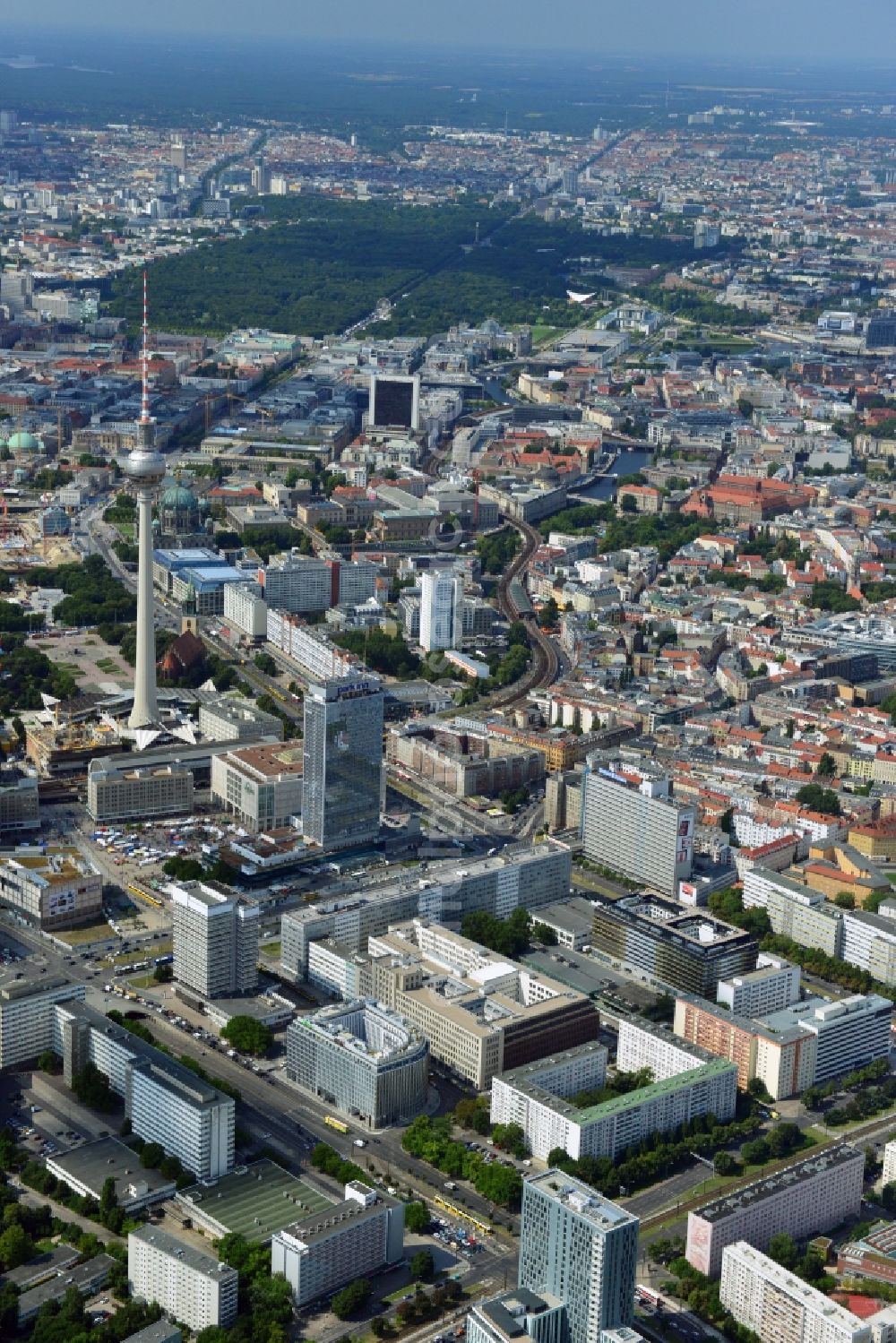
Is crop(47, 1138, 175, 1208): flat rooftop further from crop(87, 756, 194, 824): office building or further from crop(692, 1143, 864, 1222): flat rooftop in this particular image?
crop(87, 756, 194, 824): office building

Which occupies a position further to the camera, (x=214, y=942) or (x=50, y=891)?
(x=50, y=891)

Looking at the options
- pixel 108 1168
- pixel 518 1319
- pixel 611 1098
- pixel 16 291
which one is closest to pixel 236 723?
pixel 611 1098

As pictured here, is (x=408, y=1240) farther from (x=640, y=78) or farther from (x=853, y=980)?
(x=640, y=78)

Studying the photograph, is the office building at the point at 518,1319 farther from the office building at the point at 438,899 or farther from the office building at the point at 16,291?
the office building at the point at 16,291

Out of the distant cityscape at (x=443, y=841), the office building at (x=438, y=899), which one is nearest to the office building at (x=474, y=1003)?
the distant cityscape at (x=443, y=841)

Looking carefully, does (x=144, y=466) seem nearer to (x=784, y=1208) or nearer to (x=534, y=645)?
(x=534, y=645)

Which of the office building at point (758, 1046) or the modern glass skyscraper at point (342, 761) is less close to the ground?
the modern glass skyscraper at point (342, 761)

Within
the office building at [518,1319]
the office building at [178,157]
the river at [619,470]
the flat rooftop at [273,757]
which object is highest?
the office building at [178,157]
